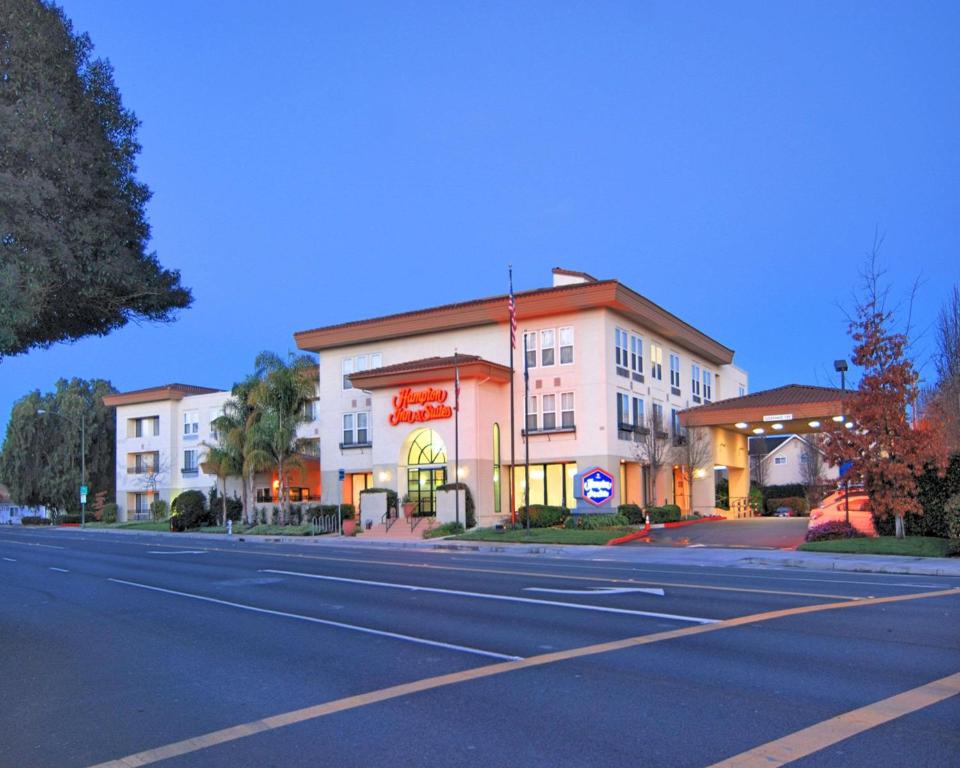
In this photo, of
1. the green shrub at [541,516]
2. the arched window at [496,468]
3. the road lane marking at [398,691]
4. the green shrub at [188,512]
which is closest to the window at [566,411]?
the arched window at [496,468]

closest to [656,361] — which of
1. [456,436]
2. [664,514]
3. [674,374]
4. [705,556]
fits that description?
[674,374]

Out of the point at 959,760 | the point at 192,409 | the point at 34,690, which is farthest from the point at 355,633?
the point at 192,409

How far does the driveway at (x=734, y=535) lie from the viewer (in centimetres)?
2894

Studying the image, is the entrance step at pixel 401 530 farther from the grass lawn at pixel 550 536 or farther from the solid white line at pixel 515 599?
the solid white line at pixel 515 599

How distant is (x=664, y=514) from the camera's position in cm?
4038

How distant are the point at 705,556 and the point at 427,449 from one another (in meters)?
19.0

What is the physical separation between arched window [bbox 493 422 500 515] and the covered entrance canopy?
10.8m

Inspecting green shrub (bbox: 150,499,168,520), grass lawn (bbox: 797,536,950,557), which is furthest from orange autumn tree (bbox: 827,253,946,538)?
green shrub (bbox: 150,499,168,520)

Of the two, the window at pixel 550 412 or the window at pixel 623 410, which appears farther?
the window at pixel 550 412

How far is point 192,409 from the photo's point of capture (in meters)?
64.9

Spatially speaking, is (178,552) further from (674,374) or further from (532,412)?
(674,374)

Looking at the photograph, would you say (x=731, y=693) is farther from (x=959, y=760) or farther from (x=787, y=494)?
(x=787, y=494)

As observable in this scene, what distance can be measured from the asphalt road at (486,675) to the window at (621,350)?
2410 cm

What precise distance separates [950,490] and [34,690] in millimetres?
24153
